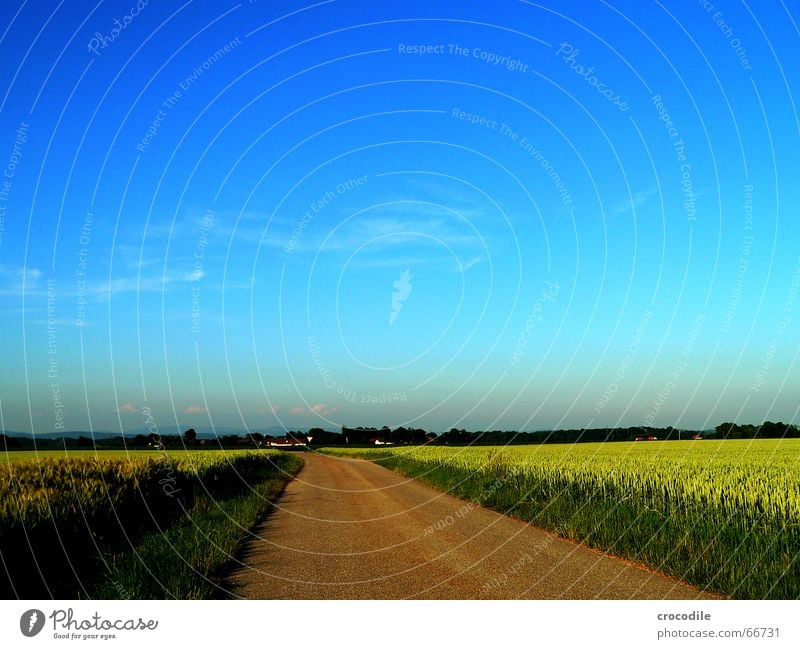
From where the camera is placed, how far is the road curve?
8.70 meters

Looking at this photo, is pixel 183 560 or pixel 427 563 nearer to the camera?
pixel 183 560

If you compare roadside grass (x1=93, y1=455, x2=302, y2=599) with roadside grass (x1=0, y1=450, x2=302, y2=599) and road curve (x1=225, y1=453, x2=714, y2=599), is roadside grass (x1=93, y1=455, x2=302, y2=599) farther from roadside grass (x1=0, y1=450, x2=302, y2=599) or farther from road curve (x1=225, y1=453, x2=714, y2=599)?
road curve (x1=225, y1=453, x2=714, y2=599)

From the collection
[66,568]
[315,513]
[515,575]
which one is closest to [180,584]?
[66,568]

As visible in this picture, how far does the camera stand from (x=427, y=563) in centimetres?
1051
